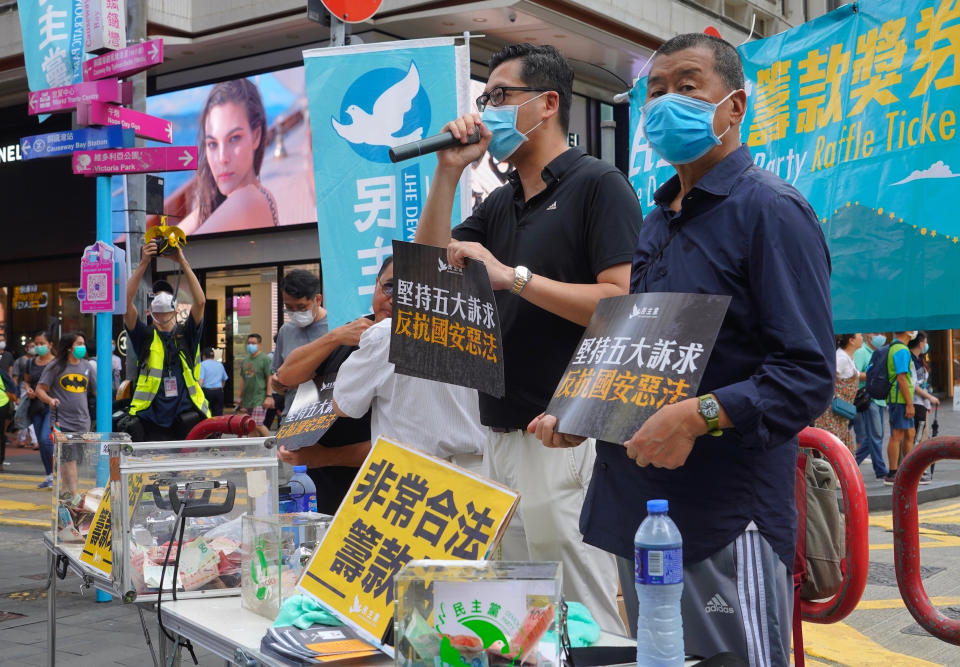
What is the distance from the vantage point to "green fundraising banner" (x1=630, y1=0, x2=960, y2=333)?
450cm

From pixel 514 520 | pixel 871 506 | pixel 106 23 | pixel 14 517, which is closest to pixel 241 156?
pixel 14 517

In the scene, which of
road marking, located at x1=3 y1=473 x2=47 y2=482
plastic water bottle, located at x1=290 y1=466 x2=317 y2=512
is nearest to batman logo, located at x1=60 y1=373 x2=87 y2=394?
road marking, located at x1=3 y1=473 x2=47 y2=482

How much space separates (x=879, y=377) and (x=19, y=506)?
401 inches

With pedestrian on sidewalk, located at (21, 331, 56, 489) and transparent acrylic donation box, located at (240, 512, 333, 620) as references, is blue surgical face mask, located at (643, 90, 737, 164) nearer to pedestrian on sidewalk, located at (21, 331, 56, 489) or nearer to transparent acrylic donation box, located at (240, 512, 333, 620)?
transparent acrylic donation box, located at (240, 512, 333, 620)

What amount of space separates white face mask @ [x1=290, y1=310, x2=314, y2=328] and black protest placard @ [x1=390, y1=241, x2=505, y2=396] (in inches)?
135

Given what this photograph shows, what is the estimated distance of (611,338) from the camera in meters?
2.07

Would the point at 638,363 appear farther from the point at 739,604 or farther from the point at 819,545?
the point at 819,545

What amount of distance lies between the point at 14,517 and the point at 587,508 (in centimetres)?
966

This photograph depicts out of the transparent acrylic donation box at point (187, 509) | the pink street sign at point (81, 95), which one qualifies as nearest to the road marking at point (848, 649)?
the transparent acrylic donation box at point (187, 509)

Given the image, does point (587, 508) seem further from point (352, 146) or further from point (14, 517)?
point (14, 517)

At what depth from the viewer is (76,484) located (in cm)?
401

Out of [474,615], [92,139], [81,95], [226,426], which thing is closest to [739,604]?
[474,615]

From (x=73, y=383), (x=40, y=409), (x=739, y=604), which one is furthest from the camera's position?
(x=40, y=409)

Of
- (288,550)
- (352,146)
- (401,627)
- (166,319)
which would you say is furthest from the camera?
(166,319)
